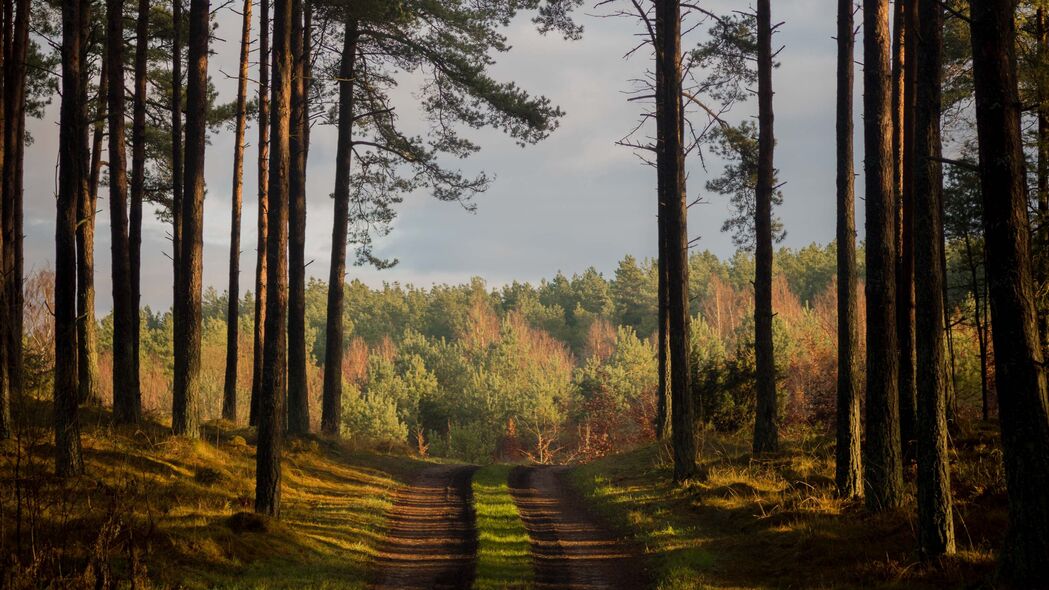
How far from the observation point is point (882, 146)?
11406 millimetres

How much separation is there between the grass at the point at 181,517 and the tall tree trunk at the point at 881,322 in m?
7.35

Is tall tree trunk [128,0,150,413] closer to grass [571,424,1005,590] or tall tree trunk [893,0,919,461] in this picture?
grass [571,424,1005,590]

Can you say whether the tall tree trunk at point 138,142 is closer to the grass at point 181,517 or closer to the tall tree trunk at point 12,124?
the tall tree trunk at point 12,124

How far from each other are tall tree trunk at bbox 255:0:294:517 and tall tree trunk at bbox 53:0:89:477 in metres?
2.78

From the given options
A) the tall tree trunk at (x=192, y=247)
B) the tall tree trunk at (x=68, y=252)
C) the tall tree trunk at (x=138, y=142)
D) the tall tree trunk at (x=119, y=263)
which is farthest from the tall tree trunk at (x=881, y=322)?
the tall tree trunk at (x=138, y=142)

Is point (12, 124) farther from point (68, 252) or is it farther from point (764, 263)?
point (764, 263)

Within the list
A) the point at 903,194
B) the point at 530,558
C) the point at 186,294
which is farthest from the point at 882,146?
the point at 186,294

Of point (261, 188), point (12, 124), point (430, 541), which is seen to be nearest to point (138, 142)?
point (12, 124)

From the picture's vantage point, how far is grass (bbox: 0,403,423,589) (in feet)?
25.3

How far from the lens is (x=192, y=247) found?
51.6 ft

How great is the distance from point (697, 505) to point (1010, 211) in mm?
7895

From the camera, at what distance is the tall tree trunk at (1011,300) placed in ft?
23.1

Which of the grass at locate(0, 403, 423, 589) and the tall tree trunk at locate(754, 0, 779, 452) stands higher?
the tall tree trunk at locate(754, 0, 779, 452)

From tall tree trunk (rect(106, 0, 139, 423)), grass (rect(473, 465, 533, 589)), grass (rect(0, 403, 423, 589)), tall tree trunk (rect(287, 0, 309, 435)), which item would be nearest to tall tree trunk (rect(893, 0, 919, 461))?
grass (rect(473, 465, 533, 589))
